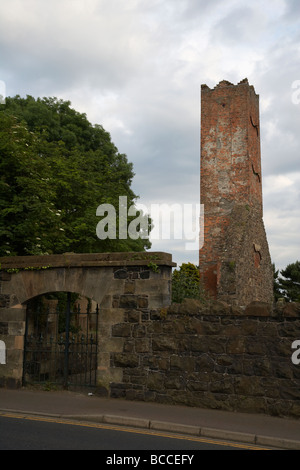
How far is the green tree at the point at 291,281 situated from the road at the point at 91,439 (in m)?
33.3

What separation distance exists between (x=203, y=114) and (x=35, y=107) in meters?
9.56

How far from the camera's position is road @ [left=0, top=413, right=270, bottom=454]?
596 centimetres

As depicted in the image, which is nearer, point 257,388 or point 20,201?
point 257,388

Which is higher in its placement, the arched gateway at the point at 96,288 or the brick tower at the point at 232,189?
the brick tower at the point at 232,189

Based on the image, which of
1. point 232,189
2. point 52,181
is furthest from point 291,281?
point 52,181

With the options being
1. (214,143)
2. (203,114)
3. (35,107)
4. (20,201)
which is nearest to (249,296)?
(214,143)

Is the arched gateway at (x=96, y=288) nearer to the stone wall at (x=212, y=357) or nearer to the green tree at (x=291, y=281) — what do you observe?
the stone wall at (x=212, y=357)

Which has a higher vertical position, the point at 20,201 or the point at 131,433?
the point at 20,201

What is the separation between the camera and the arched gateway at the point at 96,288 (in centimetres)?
942

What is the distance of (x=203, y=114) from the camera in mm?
23609

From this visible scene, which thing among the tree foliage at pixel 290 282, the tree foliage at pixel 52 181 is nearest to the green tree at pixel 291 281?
the tree foliage at pixel 290 282

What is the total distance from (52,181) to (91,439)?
1074 centimetres
